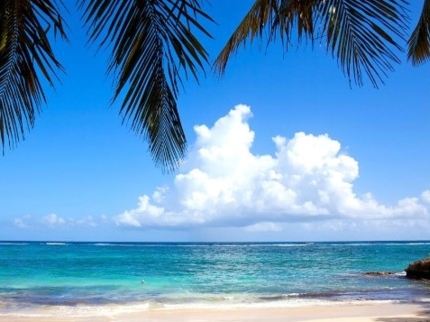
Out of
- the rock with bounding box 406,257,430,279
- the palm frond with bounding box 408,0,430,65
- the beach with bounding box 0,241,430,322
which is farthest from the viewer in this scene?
A: the rock with bounding box 406,257,430,279

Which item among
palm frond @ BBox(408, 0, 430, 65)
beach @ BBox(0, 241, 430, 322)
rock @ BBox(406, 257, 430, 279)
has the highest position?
palm frond @ BBox(408, 0, 430, 65)

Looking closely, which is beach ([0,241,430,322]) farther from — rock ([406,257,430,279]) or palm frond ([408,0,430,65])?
palm frond ([408,0,430,65])

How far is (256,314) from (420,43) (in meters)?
10.7

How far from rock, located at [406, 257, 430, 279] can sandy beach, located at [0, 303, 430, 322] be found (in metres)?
10.6

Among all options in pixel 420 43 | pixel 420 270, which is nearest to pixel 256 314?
pixel 420 43

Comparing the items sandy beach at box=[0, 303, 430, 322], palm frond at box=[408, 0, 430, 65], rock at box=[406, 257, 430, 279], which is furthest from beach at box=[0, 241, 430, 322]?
palm frond at box=[408, 0, 430, 65]

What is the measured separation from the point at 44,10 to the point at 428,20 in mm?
4318

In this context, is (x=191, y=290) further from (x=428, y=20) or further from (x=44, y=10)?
(x=44, y=10)

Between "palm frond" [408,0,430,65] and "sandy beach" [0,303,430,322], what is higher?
"palm frond" [408,0,430,65]

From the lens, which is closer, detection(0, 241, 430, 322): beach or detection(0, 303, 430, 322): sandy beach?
detection(0, 303, 430, 322): sandy beach

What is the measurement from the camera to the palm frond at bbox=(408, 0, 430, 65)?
594 cm

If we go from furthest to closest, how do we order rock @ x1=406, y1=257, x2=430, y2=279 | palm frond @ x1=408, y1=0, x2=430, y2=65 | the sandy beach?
rock @ x1=406, y1=257, x2=430, y2=279
the sandy beach
palm frond @ x1=408, y1=0, x2=430, y2=65

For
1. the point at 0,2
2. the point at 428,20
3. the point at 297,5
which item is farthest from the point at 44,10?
the point at 428,20

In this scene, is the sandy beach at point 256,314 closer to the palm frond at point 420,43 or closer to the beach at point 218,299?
the beach at point 218,299
